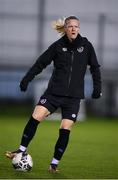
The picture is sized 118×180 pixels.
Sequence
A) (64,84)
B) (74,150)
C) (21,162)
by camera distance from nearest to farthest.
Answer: (21,162) < (64,84) < (74,150)

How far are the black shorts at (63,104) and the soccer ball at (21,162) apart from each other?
59 centimetres

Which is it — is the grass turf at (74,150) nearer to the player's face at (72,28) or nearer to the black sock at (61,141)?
the black sock at (61,141)

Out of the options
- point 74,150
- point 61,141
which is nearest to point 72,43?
point 61,141

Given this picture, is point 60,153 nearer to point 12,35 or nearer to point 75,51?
point 75,51

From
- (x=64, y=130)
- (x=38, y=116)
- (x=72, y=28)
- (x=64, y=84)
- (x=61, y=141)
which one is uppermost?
(x=72, y=28)

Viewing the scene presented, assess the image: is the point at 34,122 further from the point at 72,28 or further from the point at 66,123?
the point at 72,28

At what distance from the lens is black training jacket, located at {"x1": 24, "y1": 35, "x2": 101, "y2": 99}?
8648 mm

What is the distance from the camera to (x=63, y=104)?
872 centimetres

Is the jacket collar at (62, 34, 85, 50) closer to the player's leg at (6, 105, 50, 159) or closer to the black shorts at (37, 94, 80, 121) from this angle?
the black shorts at (37, 94, 80, 121)

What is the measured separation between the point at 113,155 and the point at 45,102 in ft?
8.99

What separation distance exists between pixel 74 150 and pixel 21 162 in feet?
10.3

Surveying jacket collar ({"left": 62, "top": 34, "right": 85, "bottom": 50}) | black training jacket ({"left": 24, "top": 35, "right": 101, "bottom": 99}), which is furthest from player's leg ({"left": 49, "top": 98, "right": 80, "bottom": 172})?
jacket collar ({"left": 62, "top": 34, "right": 85, "bottom": 50})

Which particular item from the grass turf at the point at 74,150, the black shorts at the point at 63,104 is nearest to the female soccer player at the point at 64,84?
the black shorts at the point at 63,104

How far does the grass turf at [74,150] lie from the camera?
8.58 meters
